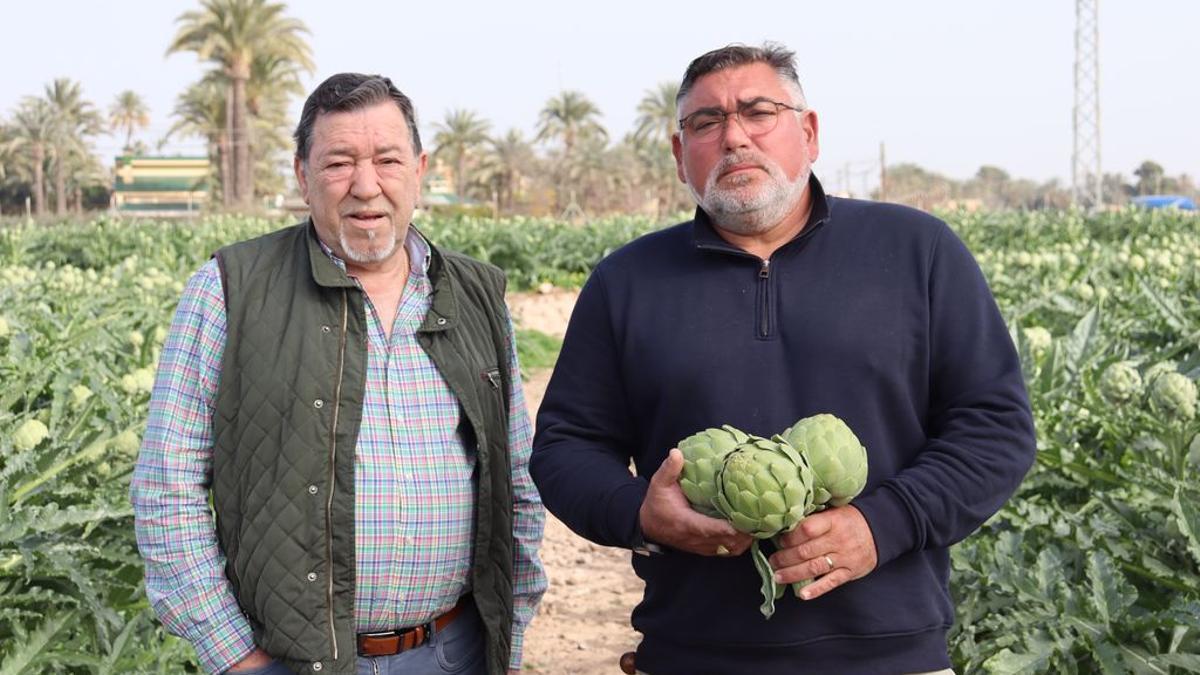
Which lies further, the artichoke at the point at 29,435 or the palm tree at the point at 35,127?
the palm tree at the point at 35,127

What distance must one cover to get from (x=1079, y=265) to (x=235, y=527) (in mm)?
7189

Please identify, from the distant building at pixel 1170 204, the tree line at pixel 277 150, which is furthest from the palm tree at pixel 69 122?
the distant building at pixel 1170 204

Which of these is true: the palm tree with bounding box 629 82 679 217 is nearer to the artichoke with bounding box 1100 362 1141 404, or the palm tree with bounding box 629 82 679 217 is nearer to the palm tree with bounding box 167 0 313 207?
the palm tree with bounding box 167 0 313 207

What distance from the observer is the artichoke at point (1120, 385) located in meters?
3.34

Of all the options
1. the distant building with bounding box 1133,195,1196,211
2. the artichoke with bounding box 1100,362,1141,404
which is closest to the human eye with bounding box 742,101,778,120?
the artichoke with bounding box 1100,362,1141,404

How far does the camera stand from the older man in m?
2.26

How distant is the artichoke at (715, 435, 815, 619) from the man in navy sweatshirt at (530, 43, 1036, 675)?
11 cm

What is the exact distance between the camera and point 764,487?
175cm

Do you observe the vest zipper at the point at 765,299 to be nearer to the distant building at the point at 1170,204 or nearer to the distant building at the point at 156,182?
the distant building at the point at 1170,204

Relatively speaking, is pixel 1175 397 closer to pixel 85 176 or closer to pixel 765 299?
pixel 765 299

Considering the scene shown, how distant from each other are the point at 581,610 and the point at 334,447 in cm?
367

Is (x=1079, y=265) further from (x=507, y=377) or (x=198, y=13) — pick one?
(x=198, y=13)

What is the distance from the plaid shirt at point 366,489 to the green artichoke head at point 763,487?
29.9 inches

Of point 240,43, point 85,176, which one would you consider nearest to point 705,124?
point 240,43
